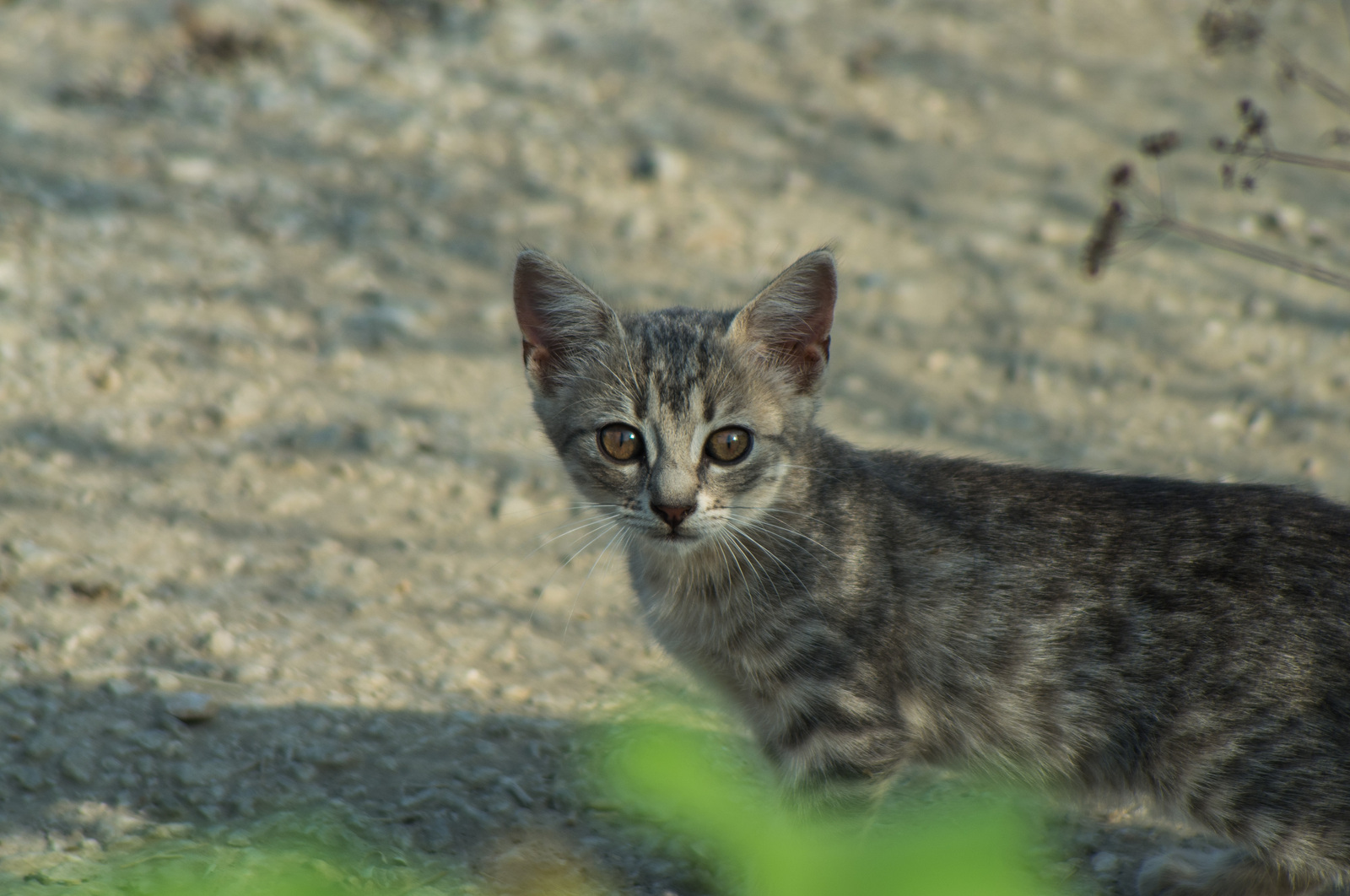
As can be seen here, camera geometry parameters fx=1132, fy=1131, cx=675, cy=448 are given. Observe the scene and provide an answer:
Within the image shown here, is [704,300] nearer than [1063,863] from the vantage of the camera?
No

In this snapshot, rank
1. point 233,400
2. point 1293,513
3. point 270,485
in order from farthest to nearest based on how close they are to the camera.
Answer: point 233,400
point 270,485
point 1293,513

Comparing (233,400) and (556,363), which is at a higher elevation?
(556,363)

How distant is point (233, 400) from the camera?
4953 mm

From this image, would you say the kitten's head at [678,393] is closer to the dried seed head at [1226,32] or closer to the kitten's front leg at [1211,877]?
the kitten's front leg at [1211,877]

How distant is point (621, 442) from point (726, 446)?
301 mm

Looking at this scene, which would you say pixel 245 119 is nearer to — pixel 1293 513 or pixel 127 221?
pixel 127 221

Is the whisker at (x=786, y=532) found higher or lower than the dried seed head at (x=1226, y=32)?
lower

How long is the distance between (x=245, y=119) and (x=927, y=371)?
430 cm

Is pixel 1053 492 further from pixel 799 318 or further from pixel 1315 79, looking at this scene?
pixel 1315 79

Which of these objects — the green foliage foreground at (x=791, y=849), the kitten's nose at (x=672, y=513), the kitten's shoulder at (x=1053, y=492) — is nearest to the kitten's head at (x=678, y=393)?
the kitten's nose at (x=672, y=513)

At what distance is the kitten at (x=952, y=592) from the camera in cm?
285

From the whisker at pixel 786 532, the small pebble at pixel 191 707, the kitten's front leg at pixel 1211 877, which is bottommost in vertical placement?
the small pebble at pixel 191 707

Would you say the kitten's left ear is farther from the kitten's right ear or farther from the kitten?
the kitten's right ear

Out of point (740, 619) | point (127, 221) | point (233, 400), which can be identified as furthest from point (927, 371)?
point (127, 221)
